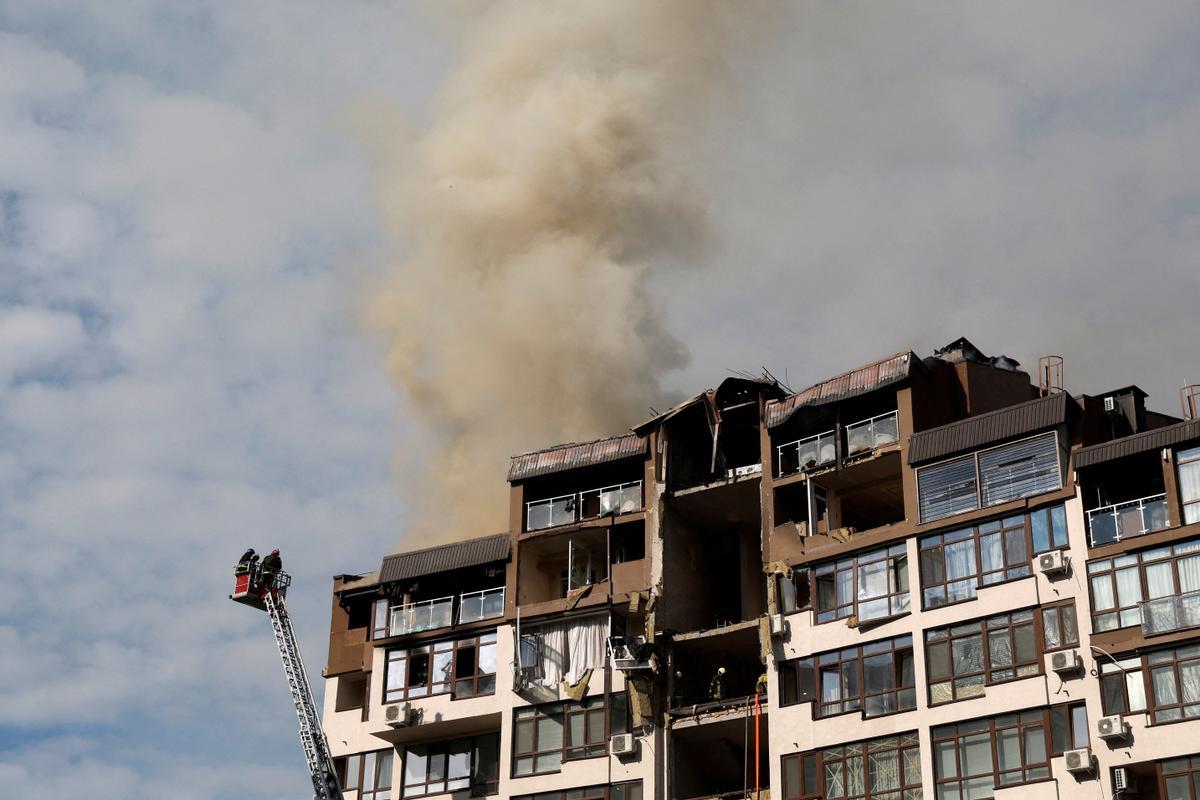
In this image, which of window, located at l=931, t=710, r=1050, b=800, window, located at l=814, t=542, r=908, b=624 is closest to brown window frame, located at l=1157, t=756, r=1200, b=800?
window, located at l=931, t=710, r=1050, b=800

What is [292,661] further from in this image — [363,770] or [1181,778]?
[1181,778]

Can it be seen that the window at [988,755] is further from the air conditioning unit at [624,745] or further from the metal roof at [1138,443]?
the air conditioning unit at [624,745]

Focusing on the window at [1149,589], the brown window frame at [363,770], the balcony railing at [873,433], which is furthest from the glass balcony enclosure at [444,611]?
the window at [1149,589]

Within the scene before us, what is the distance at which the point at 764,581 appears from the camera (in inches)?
2509

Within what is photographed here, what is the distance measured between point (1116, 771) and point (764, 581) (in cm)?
1670

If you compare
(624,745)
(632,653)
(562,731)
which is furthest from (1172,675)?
(562,731)

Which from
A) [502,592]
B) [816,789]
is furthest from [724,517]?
[816,789]

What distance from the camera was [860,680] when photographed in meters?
56.6

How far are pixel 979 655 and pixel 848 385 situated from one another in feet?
36.5

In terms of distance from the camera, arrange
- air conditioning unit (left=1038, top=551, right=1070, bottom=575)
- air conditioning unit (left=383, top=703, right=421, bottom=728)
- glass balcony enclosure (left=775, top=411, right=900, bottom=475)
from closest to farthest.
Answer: air conditioning unit (left=1038, top=551, right=1070, bottom=575) → glass balcony enclosure (left=775, top=411, right=900, bottom=475) → air conditioning unit (left=383, top=703, right=421, bottom=728)

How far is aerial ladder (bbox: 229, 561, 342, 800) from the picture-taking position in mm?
65562

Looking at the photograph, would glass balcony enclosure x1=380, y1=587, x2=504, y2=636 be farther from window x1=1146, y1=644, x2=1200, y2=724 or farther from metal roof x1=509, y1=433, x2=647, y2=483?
window x1=1146, y1=644, x2=1200, y2=724

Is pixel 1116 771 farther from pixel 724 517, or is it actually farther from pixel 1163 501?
pixel 724 517

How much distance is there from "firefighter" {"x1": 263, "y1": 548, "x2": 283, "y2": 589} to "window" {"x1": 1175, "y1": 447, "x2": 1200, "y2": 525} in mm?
34979
